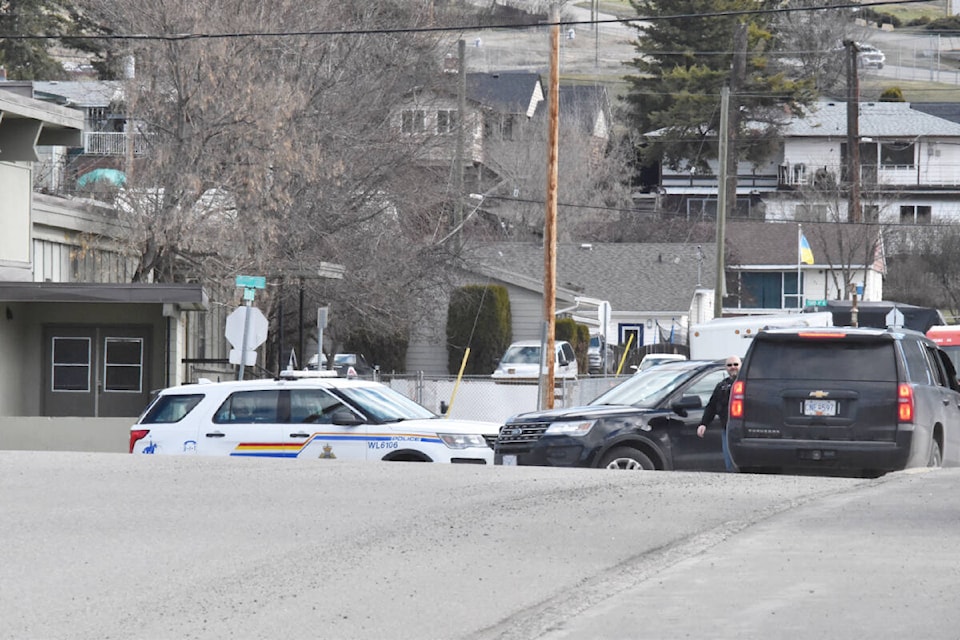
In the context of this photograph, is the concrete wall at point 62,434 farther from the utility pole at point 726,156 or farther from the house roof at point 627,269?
the house roof at point 627,269

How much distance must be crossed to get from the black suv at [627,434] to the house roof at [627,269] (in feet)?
112

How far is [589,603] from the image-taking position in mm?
8398

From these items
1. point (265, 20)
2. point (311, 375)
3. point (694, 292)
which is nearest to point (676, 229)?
point (694, 292)

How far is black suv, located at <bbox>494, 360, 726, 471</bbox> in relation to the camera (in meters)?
16.9

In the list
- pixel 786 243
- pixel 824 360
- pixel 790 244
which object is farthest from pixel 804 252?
pixel 824 360

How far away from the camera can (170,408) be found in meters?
18.8

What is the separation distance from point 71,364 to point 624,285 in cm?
3071

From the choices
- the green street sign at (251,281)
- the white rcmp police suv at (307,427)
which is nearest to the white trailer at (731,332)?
the green street sign at (251,281)

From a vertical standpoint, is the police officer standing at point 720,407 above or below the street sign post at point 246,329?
below

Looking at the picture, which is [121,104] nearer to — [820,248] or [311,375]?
[311,375]

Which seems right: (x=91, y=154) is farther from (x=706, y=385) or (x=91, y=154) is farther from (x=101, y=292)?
(x=706, y=385)

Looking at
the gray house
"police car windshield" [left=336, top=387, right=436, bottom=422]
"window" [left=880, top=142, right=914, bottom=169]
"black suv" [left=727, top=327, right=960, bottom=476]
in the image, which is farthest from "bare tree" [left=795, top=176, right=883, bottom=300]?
"black suv" [left=727, top=327, right=960, bottom=476]

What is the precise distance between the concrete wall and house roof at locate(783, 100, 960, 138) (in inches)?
2599

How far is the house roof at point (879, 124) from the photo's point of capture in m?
85.4
